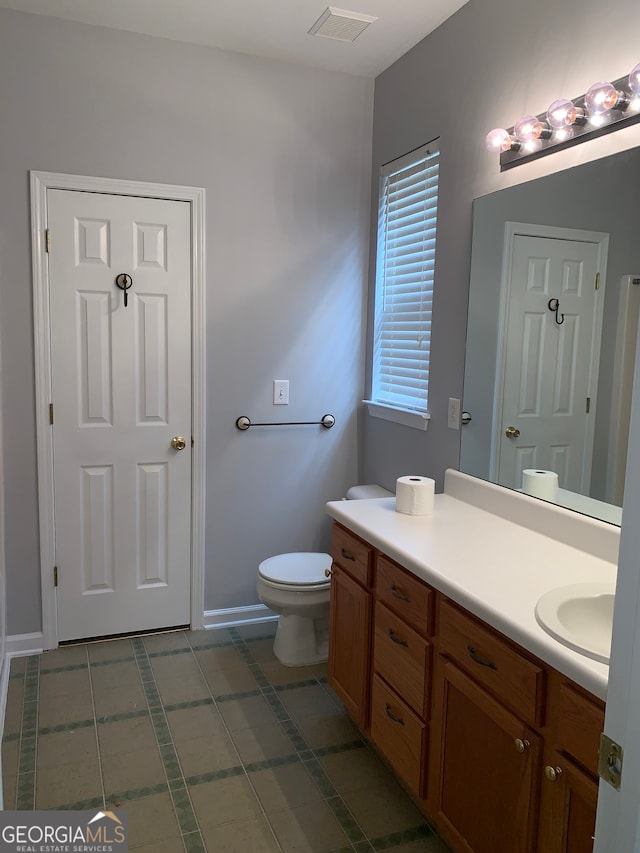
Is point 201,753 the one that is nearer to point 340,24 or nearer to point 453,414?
point 453,414

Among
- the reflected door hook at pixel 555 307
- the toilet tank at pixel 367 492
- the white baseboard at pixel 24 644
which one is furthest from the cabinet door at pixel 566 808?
the white baseboard at pixel 24 644

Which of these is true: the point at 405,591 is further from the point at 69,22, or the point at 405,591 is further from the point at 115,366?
the point at 69,22

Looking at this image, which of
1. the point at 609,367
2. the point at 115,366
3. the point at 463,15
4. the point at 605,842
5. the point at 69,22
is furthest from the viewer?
the point at 115,366

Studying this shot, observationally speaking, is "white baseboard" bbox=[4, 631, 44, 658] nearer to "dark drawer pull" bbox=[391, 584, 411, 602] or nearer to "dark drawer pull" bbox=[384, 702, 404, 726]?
"dark drawer pull" bbox=[384, 702, 404, 726]

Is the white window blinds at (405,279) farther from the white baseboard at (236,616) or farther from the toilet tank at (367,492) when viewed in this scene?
the white baseboard at (236,616)

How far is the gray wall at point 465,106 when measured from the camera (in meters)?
1.98

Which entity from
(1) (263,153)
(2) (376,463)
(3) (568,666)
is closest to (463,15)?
(1) (263,153)

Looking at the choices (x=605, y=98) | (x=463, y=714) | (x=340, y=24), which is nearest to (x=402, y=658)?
(x=463, y=714)

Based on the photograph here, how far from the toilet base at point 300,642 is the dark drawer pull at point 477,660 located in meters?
1.38

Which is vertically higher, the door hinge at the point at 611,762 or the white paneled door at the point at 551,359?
the white paneled door at the point at 551,359

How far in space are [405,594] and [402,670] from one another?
0.24 m

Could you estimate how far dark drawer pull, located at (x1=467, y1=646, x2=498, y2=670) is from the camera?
62.8 inches

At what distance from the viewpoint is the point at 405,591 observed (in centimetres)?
199

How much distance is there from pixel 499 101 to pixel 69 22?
179 centimetres
